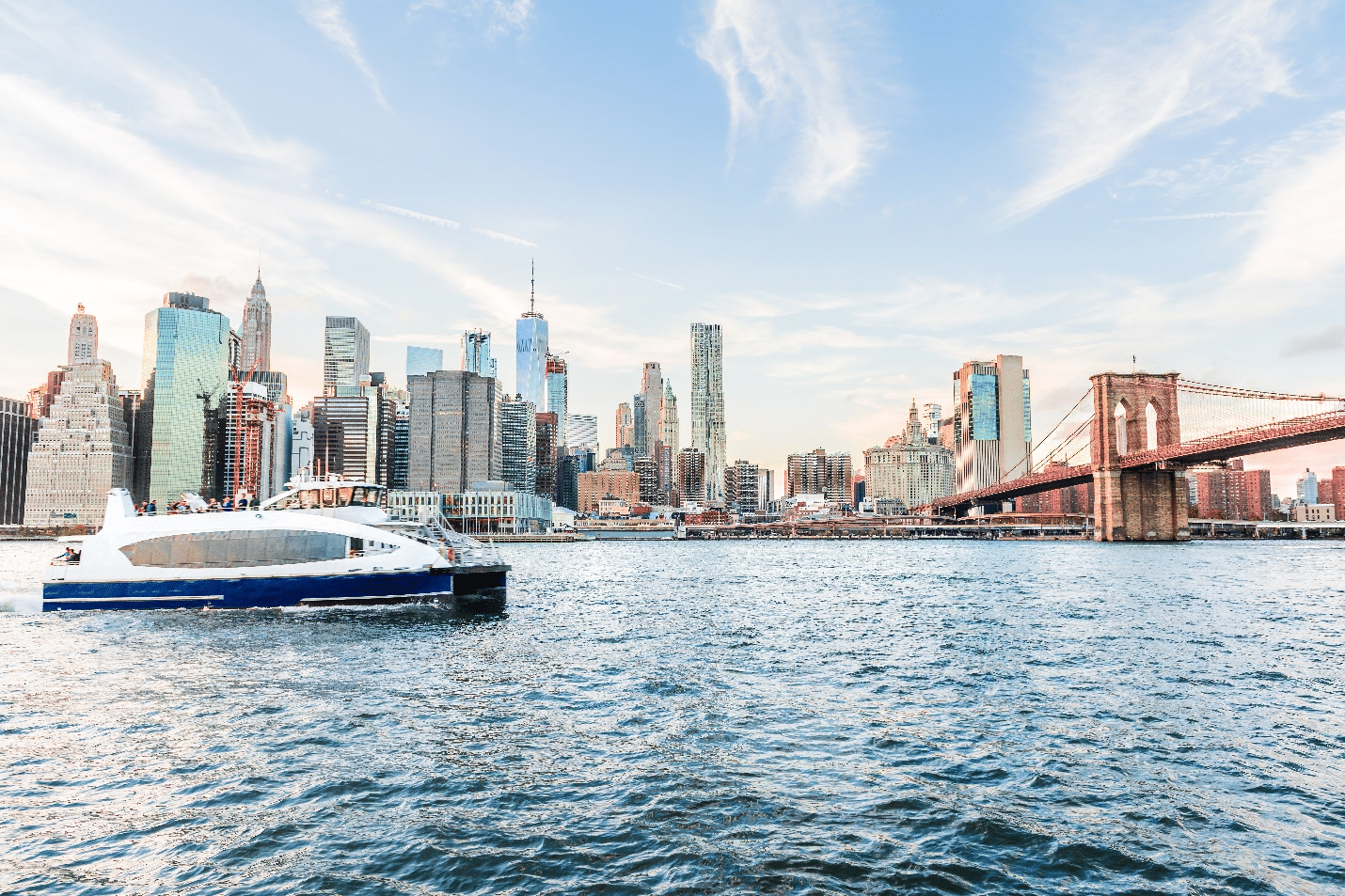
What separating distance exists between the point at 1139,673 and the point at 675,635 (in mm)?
15895

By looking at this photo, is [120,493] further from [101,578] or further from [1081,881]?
[1081,881]

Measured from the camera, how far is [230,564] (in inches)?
1421

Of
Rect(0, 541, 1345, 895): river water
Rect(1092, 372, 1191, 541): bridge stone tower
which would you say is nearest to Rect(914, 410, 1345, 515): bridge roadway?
Rect(1092, 372, 1191, 541): bridge stone tower

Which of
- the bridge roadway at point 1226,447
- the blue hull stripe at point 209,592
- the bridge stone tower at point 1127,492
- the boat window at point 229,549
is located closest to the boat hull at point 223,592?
the blue hull stripe at point 209,592

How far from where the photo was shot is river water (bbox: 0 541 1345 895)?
1035 cm

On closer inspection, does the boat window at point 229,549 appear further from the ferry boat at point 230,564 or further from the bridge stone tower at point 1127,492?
the bridge stone tower at point 1127,492

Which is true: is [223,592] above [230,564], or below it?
below

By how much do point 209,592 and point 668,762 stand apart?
2987cm

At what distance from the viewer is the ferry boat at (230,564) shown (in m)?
35.9

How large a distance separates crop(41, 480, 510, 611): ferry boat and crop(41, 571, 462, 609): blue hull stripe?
43 mm

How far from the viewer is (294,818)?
470 inches

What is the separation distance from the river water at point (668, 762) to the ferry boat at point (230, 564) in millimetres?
4786

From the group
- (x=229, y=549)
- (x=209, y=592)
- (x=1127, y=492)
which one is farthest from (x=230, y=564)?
(x=1127, y=492)

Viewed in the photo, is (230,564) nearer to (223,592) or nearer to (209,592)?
(223,592)
